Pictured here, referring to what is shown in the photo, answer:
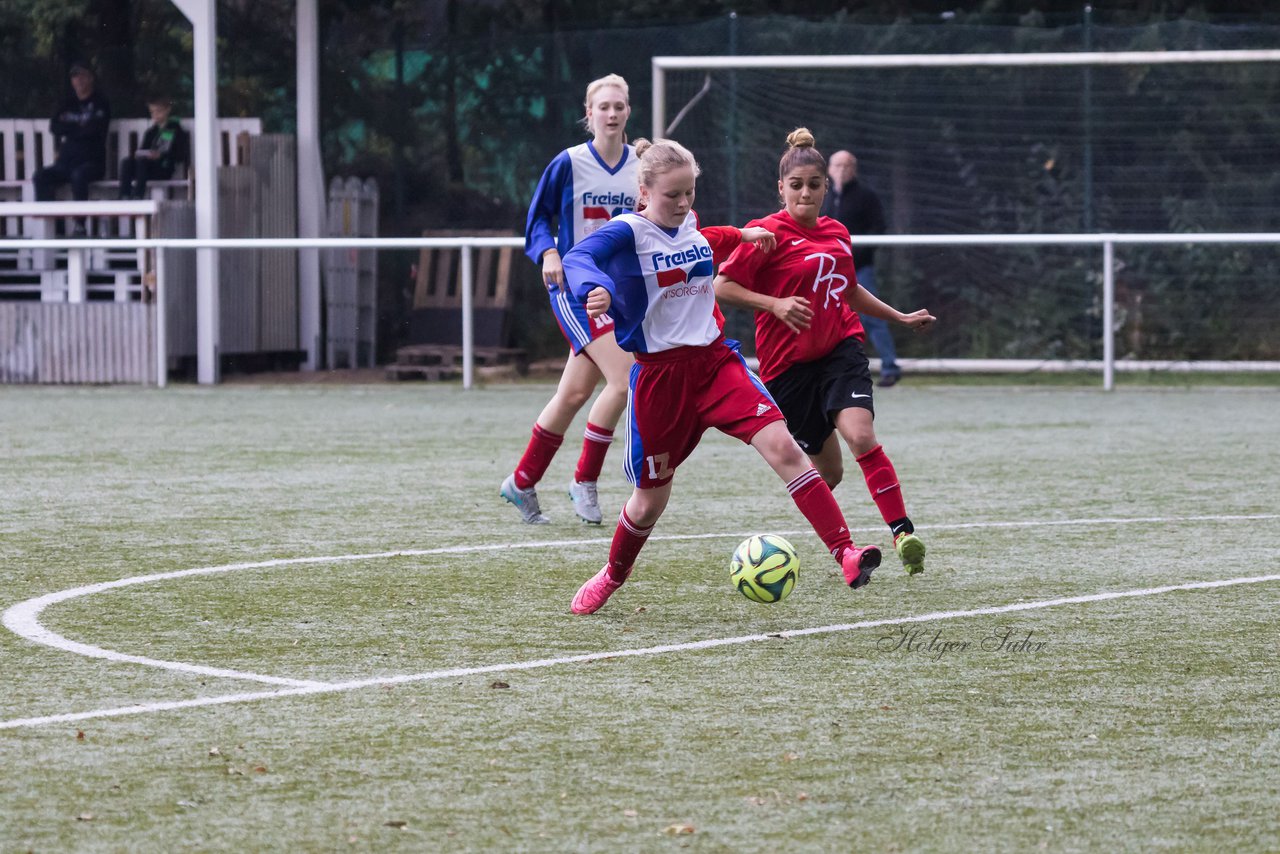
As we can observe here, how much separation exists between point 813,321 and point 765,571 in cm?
143

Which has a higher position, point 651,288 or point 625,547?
point 651,288

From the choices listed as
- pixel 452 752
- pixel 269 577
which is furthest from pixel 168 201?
pixel 452 752

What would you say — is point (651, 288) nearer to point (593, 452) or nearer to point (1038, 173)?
point (593, 452)

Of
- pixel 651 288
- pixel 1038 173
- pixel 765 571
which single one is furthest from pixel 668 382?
pixel 1038 173

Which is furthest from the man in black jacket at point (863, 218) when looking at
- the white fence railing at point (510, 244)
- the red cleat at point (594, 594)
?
the red cleat at point (594, 594)

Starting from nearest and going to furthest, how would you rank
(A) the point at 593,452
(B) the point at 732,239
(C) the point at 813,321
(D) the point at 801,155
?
(B) the point at 732,239 < (D) the point at 801,155 < (C) the point at 813,321 < (A) the point at 593,452

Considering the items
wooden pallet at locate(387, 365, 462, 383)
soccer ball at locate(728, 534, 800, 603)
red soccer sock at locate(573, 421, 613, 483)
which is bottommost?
wooden pallet at locate(387, 365, 462, 383)

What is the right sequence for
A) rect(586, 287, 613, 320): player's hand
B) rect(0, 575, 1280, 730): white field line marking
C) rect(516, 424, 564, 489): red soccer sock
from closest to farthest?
rect(0, 575, 1280, 730): white field line marking
rect(586, 287, 613, 320): player's hand
rect(516, 424, 564, 489): red soccer sock

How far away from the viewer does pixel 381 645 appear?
5559 mm

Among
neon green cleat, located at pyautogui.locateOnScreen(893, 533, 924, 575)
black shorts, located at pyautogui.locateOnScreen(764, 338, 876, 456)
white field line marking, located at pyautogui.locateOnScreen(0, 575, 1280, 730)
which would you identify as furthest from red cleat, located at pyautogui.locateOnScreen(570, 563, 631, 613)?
black shorts, located at pyautogui.locateOnScreen(764, 338, 876, 456)

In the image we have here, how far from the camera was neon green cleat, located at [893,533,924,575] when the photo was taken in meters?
6.48

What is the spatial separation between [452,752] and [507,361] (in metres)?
13.3

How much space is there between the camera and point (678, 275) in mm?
6141

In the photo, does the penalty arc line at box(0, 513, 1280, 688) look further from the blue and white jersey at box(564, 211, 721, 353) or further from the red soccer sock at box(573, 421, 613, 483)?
the blue and white jersey at box(564, 211, 721, 353)
